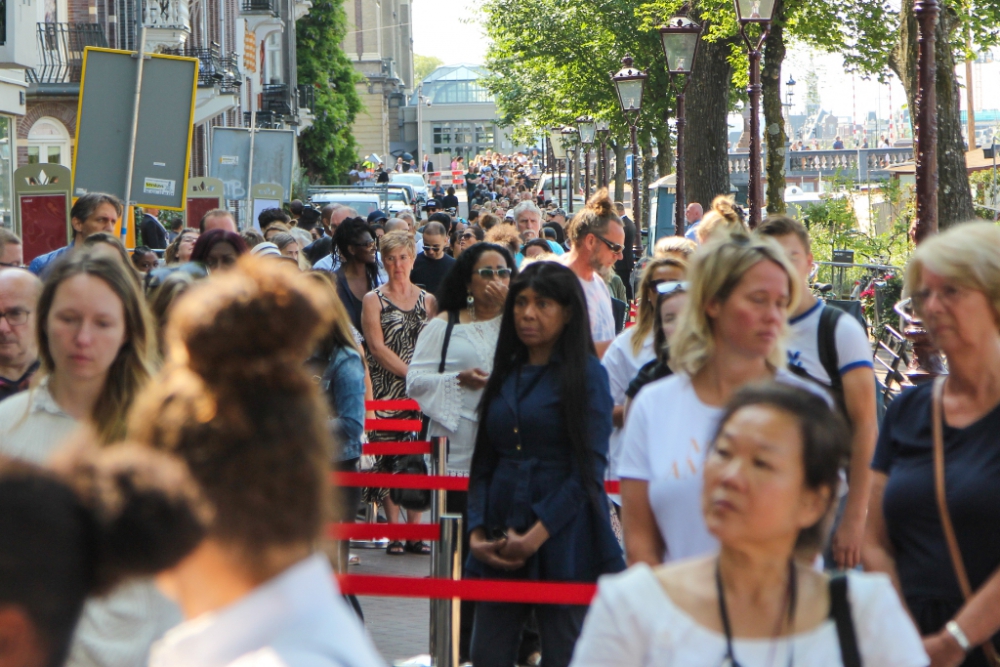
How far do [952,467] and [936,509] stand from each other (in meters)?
0.11

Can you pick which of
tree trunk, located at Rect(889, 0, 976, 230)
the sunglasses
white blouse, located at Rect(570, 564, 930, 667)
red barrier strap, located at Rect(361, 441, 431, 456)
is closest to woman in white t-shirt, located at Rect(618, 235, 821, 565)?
white blouse, located at Rect(570, 564, 930, 667)

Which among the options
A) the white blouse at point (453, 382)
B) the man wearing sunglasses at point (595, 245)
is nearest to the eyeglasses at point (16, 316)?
the white blouse at point (453, 382)

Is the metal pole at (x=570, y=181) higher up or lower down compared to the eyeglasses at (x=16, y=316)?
higher up

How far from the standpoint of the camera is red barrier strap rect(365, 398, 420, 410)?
8.35 m

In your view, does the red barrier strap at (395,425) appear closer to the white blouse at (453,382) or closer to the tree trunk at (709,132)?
the white blouse at (453,382)

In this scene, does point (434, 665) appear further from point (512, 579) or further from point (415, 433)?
point (415, 433)

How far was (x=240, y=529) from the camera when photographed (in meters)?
1.36

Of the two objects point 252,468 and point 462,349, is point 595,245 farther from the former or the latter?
point 252,468

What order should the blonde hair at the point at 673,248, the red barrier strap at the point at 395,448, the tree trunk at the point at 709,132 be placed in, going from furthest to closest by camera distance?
→ the tree trunk at the point at 709,132 < the red barrier strap at the point at 395,448 < the blonde hair at the point at 673,248

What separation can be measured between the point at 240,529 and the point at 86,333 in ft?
7.06

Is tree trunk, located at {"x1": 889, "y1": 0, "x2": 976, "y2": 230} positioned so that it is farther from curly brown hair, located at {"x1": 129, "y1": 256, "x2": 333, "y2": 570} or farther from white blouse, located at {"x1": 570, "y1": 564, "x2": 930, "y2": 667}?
curly brown hair, located at {"x1": 129, "y1": 256, "x2": 333, "y2": 570}

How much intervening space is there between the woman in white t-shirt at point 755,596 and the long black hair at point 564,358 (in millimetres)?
2039

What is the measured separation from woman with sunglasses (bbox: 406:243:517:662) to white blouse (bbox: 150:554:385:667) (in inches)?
186

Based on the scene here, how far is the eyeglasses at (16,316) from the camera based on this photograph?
4566mm
